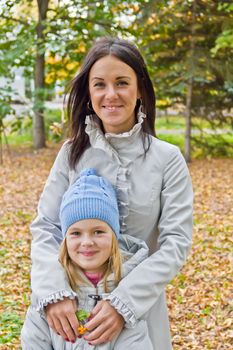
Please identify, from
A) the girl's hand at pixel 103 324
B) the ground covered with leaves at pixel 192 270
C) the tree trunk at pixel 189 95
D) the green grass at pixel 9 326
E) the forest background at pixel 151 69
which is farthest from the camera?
the tree trunk at pixel 189 95

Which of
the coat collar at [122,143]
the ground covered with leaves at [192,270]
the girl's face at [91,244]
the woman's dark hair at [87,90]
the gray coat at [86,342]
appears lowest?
the ground covered with leaves at [192,270]

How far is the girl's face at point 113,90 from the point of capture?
2.41 metres

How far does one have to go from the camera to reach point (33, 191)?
36.3 ft

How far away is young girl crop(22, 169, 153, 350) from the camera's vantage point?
2.26 metres

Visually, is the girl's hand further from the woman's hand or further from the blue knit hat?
the blue knit hat

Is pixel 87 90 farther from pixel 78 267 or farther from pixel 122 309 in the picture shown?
pixel 122 309

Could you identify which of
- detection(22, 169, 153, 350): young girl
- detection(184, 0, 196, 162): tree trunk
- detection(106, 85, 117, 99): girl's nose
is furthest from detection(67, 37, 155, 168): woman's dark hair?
detection(184, 0, 196, 162): tree trunk

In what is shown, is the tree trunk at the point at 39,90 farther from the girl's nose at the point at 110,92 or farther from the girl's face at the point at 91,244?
the girl's face at the point at 91,244

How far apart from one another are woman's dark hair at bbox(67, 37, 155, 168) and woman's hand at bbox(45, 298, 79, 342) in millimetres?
560

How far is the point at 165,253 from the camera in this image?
7.55ft

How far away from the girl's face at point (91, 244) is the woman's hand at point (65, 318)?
0.16 metres

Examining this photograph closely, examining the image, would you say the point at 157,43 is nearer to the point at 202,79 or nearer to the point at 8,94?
the point at 202,79

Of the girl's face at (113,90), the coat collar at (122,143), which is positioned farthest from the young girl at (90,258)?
the girl's face at (113,90)

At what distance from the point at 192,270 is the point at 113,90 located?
4596 millimetres
